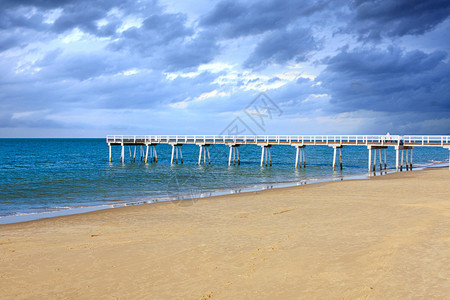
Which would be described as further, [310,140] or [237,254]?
[310,140]

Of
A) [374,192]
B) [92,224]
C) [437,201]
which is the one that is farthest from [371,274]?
[374,192]

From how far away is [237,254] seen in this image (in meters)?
8.16

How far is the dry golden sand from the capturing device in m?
6.27

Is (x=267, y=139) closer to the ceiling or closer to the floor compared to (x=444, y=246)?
closer to the ceiling

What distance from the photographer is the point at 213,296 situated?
598 centimetres

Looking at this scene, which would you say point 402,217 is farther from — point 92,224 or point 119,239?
point 92,224

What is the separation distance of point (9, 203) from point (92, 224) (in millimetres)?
9055

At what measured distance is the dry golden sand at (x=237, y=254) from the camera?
247 inches

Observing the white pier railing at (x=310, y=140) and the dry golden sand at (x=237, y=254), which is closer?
the dry golden sand at (x=237, y=254)

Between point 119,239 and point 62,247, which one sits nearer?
point 62,247

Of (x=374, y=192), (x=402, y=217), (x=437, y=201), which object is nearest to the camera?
(x=402, y=217)

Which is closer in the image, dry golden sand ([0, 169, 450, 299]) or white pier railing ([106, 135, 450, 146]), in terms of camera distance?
dry golden sand ([0, 169, 450, 299])

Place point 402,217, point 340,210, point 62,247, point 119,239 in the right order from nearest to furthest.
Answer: point 62,247 < point 119,239 < point 402,217 < point 340,210

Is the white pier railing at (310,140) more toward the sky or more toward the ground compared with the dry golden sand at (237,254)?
more toward the sky
